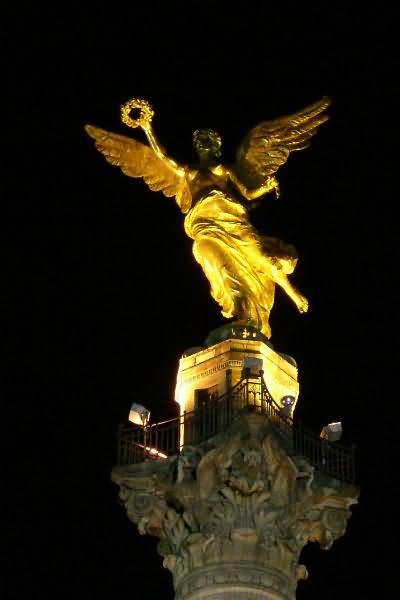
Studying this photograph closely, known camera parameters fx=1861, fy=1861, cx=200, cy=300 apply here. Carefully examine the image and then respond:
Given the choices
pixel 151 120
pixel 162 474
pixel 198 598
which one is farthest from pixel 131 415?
pixel 151 120

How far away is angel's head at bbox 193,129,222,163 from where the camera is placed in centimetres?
3809

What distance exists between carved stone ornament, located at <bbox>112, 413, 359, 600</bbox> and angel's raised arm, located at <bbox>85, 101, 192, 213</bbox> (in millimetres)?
6979

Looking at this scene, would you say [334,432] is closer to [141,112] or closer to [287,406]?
[287,406]

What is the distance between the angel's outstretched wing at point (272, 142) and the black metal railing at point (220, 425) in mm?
6196

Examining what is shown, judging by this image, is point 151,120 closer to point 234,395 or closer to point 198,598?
point 234,395

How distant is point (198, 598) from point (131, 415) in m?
3.80

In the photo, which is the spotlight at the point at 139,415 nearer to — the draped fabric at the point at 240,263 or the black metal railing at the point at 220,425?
the black metal railing at the point at 220,425

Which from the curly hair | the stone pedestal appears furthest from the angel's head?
the stone pedestal

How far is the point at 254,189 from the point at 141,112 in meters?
2.80

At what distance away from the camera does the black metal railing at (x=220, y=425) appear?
33.1 meters

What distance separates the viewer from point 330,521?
3322cm

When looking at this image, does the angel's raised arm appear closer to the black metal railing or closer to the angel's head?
the angel's head

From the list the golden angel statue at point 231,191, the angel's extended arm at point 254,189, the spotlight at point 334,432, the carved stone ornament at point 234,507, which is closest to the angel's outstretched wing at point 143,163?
the golden angel statue at point 231,191

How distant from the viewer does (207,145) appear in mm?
38156
